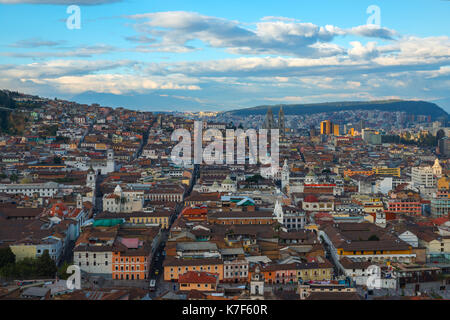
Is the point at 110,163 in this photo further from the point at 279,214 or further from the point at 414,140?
the point at 414,140

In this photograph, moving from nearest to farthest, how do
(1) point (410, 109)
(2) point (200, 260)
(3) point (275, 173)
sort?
(2) point (200, 260) < (3) point (275, 173) < (1) point (410, 109)

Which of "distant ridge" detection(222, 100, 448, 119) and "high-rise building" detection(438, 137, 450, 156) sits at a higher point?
"distant ridge" detection(222, 100, 448, 119)

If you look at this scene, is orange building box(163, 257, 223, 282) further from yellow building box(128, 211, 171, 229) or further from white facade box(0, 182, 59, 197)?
white facade box(0, 182, 59, 197)

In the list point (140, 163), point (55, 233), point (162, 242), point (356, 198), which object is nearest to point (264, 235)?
point (162, 242)

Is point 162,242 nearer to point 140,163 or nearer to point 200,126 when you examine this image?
point 140,163

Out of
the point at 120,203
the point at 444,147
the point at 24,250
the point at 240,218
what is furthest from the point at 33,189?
the point at 444,147

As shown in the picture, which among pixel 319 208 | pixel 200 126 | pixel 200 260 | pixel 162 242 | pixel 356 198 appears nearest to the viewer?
pixel 200 260

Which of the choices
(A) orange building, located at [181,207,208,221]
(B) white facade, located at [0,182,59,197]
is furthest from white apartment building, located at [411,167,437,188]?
(B) white facade, located at [0,182,59,197]
